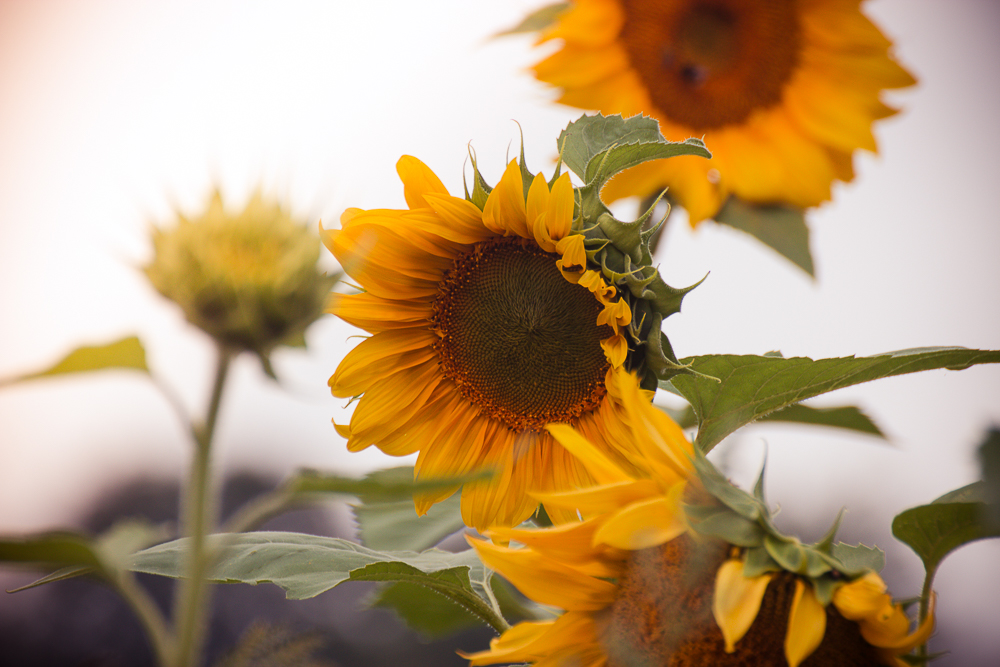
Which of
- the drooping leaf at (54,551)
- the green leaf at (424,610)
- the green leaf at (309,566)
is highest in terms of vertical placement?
the drooping leaf at (54,551)

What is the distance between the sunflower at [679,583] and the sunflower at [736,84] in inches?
19.8

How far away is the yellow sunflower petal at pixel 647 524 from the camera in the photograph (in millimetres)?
489

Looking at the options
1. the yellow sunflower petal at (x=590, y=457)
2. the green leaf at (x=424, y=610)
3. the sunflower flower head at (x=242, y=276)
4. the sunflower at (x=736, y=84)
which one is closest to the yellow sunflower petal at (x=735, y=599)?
the yellow sunflower petal at (x=590, y=457)

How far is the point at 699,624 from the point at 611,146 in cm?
39

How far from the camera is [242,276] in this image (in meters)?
0.32

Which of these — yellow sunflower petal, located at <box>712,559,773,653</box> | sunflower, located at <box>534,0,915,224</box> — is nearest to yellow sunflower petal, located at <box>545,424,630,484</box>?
yellow sunflower petal, located at <box>712,559,773,653</box>

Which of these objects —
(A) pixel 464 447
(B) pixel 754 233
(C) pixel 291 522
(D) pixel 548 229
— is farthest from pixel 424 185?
(C) pixel 291 522

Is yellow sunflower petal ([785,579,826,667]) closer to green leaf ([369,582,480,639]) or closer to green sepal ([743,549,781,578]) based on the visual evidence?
green sepal ([743,549,781,578])

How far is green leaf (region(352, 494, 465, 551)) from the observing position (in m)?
0.82

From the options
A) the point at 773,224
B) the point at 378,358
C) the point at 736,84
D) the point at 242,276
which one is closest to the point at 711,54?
the point at 736,84

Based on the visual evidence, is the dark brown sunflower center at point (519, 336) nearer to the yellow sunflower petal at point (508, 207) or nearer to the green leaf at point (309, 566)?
the yellow sunflower petal at point (508, 207)

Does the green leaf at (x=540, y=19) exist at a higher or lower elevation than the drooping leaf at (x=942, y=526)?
higher

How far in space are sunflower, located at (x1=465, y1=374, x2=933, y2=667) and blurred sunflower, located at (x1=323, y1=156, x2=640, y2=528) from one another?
4.0 inches

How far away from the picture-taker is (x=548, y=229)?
24.8 inches
